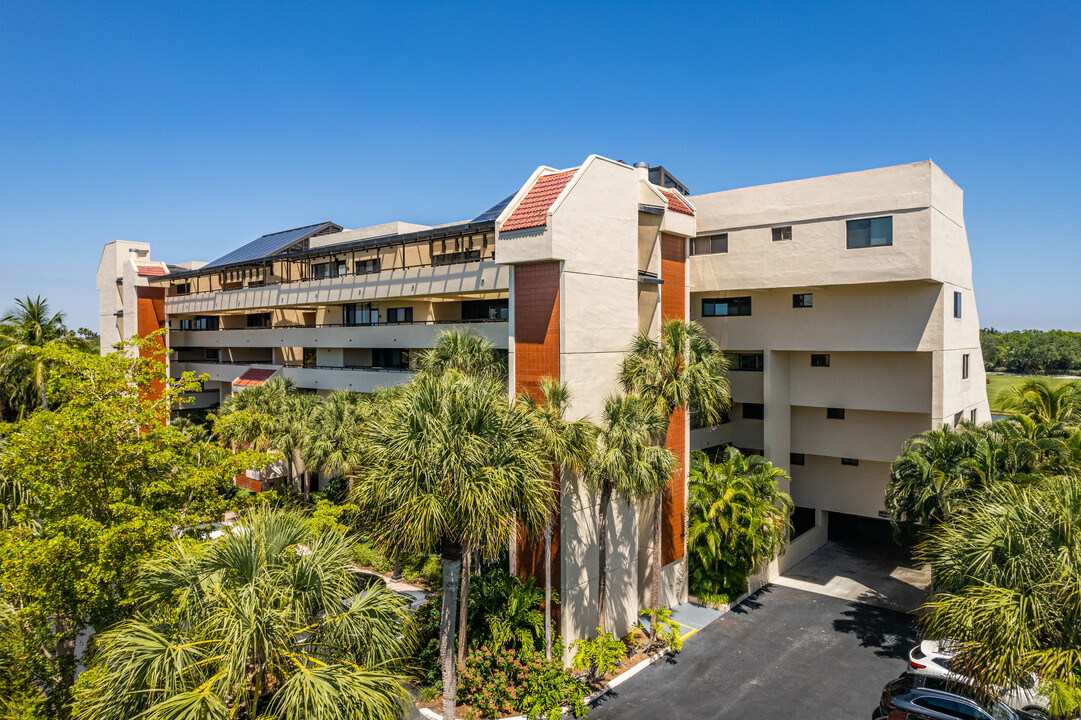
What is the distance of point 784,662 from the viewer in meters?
22.4

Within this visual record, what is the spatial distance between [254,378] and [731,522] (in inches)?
1275

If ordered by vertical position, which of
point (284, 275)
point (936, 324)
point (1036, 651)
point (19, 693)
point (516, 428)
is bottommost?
point (19, 693)

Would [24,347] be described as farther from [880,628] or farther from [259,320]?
[880,628]

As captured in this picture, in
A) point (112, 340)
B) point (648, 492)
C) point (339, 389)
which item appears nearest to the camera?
point (648, 492)

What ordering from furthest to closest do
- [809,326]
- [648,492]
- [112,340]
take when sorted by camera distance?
[112,340] < [809,326] < [648,492]

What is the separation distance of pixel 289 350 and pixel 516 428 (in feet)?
112

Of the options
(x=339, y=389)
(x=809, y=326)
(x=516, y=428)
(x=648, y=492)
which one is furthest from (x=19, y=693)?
(x=809, y=326)

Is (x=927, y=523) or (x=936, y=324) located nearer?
(x=927, y=523)

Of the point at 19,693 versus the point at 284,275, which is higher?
the point at 284,275

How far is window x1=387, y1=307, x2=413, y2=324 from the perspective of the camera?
130ft

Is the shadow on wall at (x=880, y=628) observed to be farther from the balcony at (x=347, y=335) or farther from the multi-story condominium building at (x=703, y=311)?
the balcony at (x=347, y=335)

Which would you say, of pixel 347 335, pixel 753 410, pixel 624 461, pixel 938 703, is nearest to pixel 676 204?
pixel 624 461

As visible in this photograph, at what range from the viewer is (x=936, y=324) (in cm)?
2856

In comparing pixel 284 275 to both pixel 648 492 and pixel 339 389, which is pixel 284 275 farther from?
pixel 648 492
